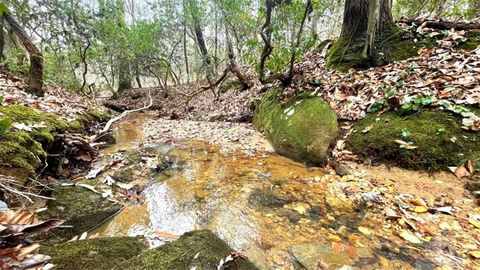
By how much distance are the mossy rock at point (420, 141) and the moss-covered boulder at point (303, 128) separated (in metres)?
0.44

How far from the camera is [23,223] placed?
1.49 meters

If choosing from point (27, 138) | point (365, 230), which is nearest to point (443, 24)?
point (365, 230)

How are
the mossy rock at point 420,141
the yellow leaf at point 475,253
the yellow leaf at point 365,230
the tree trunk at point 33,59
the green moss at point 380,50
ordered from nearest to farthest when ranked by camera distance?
the yellow leaf at point 475,253 → the yellow leaf at point 365,230 → the mossy rock at point 420,141 → the green moss at point 380,50 → the tree trunk at point 33,59

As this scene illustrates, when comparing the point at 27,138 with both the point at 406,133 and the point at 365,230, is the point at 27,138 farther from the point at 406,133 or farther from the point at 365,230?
the point at 406,133

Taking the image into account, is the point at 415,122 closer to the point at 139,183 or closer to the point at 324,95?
the point at 324,95

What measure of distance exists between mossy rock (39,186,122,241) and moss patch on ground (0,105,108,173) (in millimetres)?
462

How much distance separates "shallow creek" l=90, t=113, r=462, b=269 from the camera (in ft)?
7.32

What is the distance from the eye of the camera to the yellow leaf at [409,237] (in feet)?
7.67

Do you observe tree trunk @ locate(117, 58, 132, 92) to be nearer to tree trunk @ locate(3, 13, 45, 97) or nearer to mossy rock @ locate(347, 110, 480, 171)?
tree trunk @ locate(3, 13, 45, 97)

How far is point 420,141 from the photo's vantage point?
3.42m

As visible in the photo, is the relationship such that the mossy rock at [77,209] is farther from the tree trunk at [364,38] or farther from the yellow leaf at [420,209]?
the tree trunk at [364,38]

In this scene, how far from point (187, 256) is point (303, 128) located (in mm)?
3319

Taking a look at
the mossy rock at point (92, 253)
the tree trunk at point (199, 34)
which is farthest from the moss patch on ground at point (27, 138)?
the tree trunk at point (199, 34)

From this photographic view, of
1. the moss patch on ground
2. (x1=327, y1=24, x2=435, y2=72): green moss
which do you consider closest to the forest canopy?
(x1=327, y1=24, x2=435, y2=72): green moss
